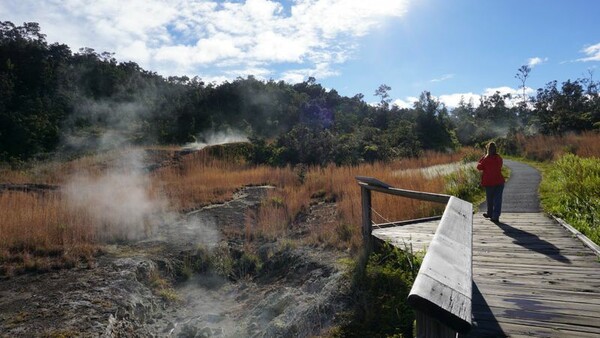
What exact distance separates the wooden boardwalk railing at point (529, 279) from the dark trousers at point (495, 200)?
321 mm

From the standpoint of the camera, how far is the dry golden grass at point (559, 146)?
48.0 ft

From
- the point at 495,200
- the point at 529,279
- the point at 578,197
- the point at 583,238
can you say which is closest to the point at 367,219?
the point at 495,200

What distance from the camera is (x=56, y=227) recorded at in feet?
24.5

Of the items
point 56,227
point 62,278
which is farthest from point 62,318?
point 56,227

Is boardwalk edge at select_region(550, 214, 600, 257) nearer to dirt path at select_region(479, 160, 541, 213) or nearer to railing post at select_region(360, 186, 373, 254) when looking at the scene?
dirt path at select_region(479, 160, 541, 213)

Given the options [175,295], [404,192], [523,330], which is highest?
[404,192]

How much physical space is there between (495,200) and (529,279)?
2.95 meters

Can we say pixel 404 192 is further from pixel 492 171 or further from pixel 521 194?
pixel 521 194

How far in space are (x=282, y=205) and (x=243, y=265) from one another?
10.9 feet

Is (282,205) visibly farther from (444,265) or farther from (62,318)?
(444,265)

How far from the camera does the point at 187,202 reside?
11039mm

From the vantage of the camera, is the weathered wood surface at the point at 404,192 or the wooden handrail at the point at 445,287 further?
the weathered wood surface at the point at 404,192

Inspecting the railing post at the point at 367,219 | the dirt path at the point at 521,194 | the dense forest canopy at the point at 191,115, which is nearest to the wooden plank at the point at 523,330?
the railing post at the point at 367,219

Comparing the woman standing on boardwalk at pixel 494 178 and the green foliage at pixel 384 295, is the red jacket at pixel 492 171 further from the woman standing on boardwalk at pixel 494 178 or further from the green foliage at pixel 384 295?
the green foliage at pixel 384 295
